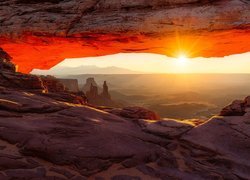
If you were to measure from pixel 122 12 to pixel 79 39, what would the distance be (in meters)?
2.76

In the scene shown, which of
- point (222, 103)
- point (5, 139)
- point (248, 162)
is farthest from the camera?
point (222, 103)

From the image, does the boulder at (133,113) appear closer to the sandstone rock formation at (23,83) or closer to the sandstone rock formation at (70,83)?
the sandstone rock formation at (23,83)

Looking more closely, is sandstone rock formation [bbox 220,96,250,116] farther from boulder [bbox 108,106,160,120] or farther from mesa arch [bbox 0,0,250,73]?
mesa arch [bbox 0,0,250,73]

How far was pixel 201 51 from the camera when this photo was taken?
16.0 m

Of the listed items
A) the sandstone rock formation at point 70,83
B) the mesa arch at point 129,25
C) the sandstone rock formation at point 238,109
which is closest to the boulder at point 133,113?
the sandstone rock formation at point 238,109

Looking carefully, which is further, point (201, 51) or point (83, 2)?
point (201, 51)

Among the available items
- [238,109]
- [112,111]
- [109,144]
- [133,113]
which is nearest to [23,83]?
[112,111]

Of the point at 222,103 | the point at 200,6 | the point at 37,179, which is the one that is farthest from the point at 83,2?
the point at 222,103

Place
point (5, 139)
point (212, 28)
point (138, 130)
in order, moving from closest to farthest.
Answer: point (5, 139)
point (138, 130)
point (212, 28)

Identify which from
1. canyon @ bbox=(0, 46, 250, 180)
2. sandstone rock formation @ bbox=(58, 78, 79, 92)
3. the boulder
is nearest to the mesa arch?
the boulder

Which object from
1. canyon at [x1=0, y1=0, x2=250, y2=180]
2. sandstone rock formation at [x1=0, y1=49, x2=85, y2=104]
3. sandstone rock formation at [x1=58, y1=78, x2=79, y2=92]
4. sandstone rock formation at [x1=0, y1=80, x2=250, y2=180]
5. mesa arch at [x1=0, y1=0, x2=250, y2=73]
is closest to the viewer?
sandstone rock formation at [x1=0, y1=80, x2=250, y2=180]

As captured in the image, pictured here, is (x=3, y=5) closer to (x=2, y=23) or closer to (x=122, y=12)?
(x=2, y=23)

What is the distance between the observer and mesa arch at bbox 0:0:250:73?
506 inches

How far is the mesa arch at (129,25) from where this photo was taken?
12859 mm
